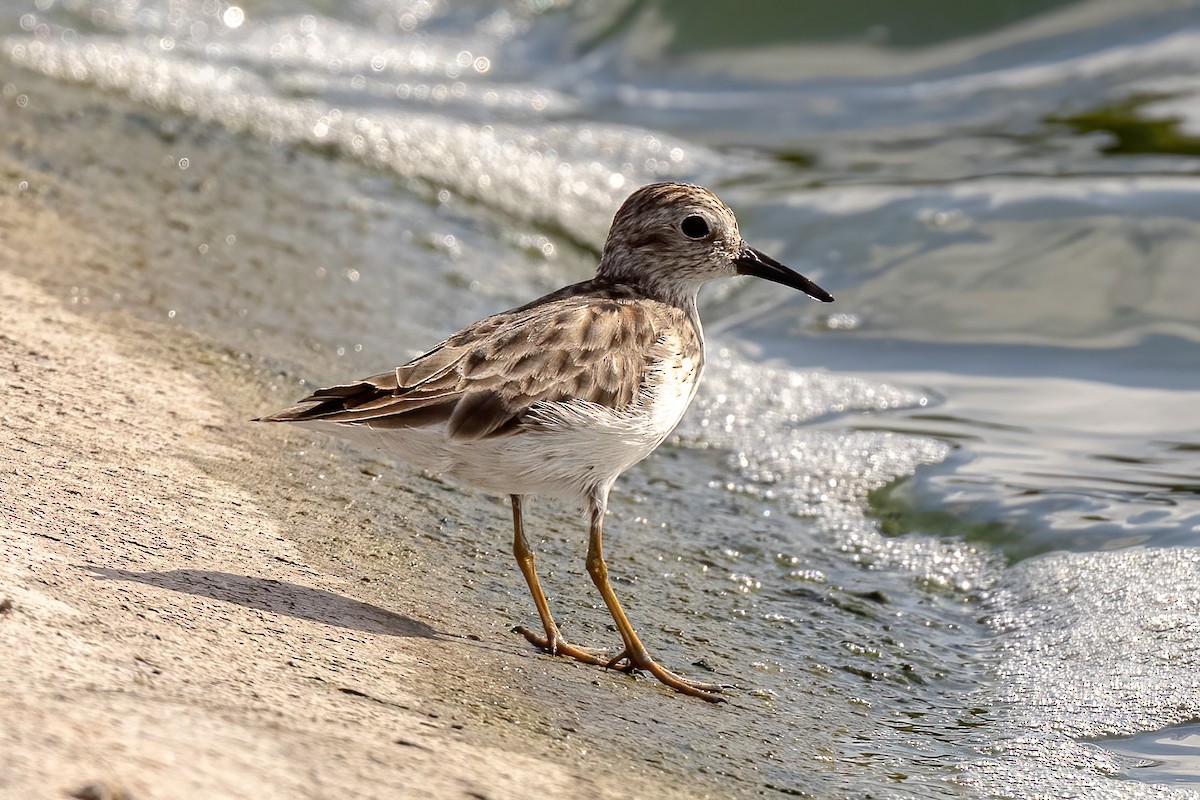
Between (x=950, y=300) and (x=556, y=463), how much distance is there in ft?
18.0

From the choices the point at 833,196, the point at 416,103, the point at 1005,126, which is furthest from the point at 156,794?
the point at 1005,126

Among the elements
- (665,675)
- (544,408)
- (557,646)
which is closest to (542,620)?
(557,646)

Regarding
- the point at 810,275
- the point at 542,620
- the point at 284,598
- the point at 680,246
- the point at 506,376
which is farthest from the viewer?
the point at 810,275

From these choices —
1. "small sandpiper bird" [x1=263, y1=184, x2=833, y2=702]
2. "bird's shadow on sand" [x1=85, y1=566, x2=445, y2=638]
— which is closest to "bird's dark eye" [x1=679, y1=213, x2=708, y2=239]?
"small sandpiper bird" [x1=263, y1=184, x2=833, y2=702]

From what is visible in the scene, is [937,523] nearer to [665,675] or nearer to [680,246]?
[680,246]

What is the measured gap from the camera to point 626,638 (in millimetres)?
4887

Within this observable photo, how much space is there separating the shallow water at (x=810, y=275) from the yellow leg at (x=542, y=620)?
0.20 metres

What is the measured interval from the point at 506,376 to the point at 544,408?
173mm

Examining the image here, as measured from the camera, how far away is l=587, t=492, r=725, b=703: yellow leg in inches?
186

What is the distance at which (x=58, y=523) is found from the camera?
435 centimetres

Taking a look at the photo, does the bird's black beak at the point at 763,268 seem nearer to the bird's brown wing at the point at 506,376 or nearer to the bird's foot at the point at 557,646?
the bird's brown wing at the point at 506,376

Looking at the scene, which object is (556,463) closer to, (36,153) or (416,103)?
(36,153)

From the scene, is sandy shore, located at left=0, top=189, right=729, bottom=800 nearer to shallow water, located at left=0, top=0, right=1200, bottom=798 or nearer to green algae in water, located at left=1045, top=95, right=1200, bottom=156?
shallow water, located at left=0, top=0, right=1200, bottom=798

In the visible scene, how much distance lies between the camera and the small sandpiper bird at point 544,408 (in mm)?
4730
